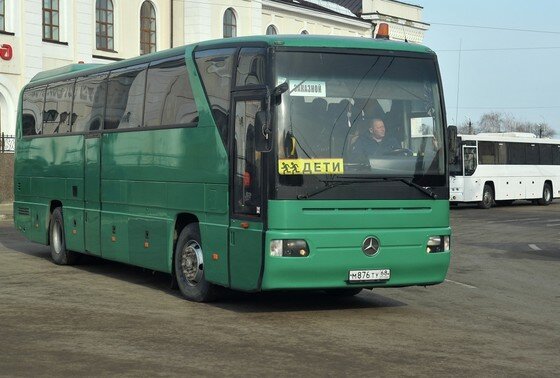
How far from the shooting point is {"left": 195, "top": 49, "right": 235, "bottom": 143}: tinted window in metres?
12.9

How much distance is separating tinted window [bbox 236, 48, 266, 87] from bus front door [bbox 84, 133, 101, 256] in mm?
4788

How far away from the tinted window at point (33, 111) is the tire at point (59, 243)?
1773 mm

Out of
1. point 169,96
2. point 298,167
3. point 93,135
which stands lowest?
point 298,167

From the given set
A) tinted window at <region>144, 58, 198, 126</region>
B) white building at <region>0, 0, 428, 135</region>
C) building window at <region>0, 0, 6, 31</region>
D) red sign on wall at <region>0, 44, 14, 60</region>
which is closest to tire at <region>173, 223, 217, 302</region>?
tinted window at <region>144, 58, 198, 126</region>

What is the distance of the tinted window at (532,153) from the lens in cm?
4866

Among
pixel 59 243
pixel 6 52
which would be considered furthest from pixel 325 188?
pixel 6 52

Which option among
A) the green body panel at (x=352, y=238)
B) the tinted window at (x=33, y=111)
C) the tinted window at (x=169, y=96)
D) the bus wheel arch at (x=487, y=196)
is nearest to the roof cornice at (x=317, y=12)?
the bus wheel arch at (x=487, y=196)

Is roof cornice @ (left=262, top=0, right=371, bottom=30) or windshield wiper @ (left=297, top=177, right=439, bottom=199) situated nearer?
windshield wiper @ (left=297, top=177, right=439, bottom=199)

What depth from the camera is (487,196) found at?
4550 centimetres

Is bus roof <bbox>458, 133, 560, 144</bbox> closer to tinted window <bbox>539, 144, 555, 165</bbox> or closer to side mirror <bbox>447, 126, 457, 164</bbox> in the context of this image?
tinted window <bbox>539, 144, 555, 165</bbox>

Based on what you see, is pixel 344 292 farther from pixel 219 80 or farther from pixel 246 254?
pixel 219 80

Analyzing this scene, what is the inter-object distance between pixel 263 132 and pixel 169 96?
2.88 metres

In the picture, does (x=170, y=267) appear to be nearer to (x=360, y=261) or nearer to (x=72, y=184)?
(x=360, y=261)

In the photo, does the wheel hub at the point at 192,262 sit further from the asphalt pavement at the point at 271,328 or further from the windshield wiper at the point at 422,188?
the windshield wiper at the point at 422,188
